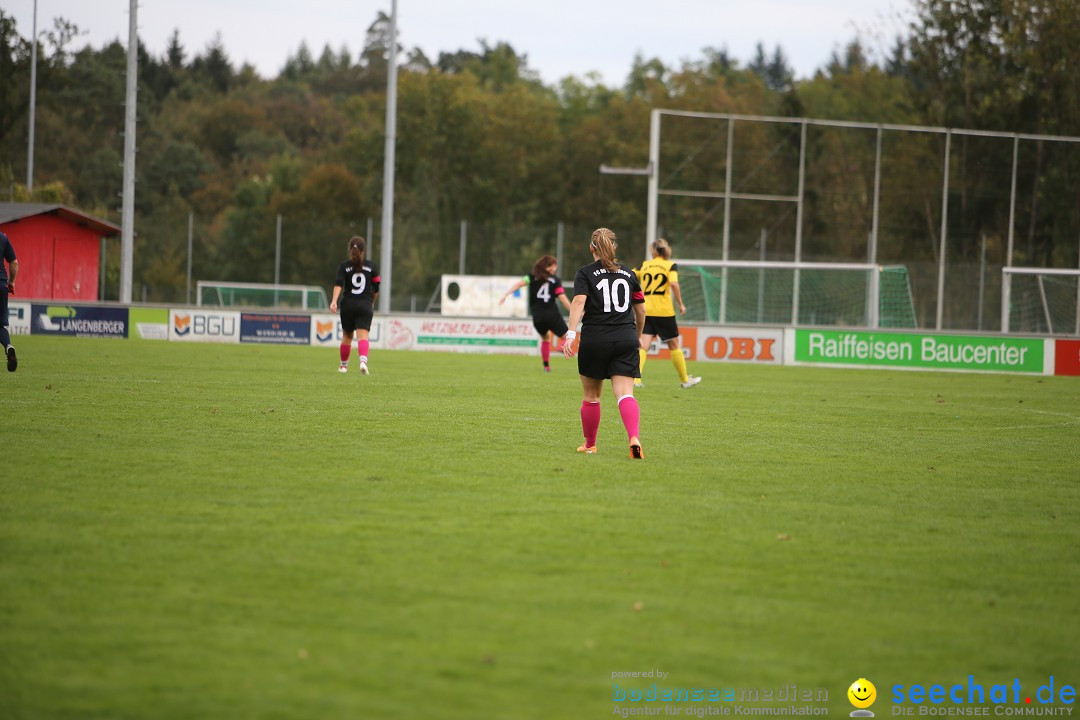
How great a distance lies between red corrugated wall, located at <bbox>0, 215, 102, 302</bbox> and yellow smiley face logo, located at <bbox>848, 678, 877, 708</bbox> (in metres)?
34.1

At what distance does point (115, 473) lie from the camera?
27.4ft

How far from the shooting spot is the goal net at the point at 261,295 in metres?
41.4

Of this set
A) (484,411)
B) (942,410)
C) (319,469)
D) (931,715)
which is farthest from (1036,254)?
(931,715)

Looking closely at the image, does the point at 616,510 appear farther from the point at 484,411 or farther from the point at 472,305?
the point at 472,305

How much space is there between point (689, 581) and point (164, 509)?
3343mm

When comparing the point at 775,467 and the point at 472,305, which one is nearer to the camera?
the point at 775,467

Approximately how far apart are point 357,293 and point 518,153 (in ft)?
147

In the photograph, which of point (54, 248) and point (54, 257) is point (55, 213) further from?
point (54, 257)

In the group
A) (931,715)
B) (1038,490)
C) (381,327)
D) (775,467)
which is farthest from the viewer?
(381,327)

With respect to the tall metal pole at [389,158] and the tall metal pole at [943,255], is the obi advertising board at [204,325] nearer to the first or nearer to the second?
the tall metal pole at [389,158]

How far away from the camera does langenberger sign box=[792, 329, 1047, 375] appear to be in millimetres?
26672

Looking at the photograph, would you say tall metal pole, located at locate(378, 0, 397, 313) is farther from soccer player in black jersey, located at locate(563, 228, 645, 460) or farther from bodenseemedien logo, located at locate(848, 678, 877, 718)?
bodenseemedien logo, located at locate(848, 678, 877, 718)

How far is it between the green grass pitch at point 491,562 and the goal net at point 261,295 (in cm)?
2900

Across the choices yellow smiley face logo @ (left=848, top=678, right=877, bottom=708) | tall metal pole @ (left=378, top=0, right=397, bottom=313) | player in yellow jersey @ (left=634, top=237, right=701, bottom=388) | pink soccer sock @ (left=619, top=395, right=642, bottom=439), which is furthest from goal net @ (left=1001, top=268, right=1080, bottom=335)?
yellow smiley face logo @ (left=848, top=678, right=877, bottom=708)
